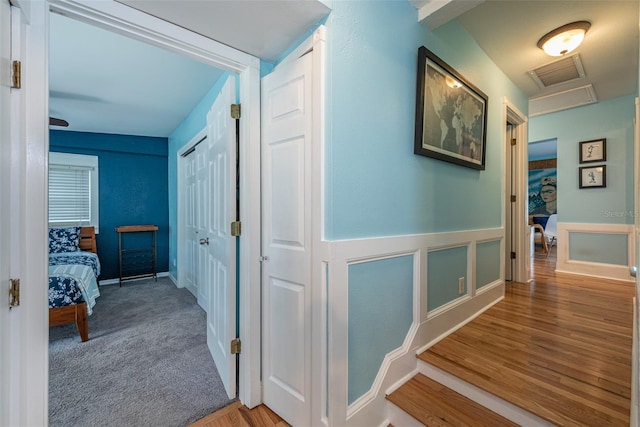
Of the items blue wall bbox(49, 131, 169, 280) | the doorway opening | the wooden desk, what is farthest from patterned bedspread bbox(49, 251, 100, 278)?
the doorway opening

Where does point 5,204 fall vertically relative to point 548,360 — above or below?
above

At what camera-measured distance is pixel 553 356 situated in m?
1.62

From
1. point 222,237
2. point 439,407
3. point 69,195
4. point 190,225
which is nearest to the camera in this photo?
point 439,407

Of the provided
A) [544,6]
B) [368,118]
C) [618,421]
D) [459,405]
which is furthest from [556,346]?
[544,6]

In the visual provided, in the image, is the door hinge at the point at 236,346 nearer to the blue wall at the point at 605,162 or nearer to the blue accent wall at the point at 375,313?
the blue accent wall at the point at 375,313

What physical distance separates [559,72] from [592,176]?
1.74 metres

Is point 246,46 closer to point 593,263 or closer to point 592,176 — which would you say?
point 592,176

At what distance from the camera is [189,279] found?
3.82 metres

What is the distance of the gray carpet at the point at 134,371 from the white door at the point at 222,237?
190 mm

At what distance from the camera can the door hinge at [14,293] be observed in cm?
85

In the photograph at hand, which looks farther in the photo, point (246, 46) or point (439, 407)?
point (246, 46)

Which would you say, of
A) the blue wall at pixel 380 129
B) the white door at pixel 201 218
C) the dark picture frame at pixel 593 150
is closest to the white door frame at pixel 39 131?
the blue wall at pixel 380 129

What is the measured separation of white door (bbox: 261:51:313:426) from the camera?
1.35 meters

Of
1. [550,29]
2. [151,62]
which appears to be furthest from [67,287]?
[550,29]
